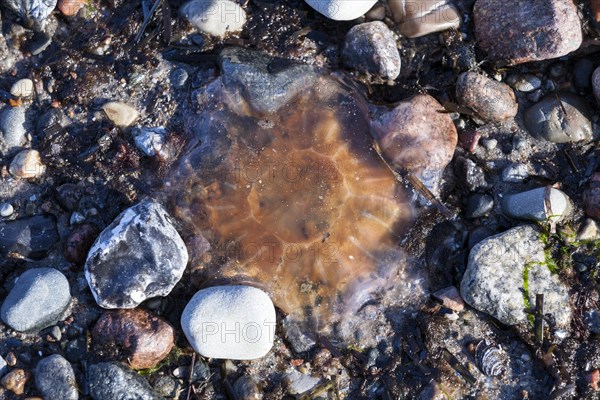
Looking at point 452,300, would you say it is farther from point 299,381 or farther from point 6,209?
point 6,209

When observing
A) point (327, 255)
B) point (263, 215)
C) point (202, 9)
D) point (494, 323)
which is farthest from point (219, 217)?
point (494, 323)

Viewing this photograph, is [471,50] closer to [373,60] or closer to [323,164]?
[373,60]

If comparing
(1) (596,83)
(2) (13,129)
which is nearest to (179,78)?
(2) (13,129)

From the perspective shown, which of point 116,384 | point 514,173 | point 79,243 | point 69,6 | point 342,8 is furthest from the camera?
point 69,6

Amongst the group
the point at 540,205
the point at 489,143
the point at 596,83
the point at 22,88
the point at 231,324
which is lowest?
the point at 231,324

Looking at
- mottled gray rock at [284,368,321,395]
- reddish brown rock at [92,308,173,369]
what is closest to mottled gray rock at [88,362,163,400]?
reddish brown rock at [92,308,173,369]

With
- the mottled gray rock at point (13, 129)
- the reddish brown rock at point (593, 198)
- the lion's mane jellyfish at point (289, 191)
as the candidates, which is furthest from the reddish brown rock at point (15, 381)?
the reddish brown rock at point (593, 198)

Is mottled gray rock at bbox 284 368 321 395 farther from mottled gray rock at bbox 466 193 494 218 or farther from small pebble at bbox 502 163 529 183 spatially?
small pebble at bbox 502 163 529 183

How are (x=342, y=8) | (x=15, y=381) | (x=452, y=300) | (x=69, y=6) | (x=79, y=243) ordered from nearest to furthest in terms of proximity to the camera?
(x=15, y=381), (x=79, y=243), (x=452, y=300), (x=342, y=8), (x=69, y=6)
